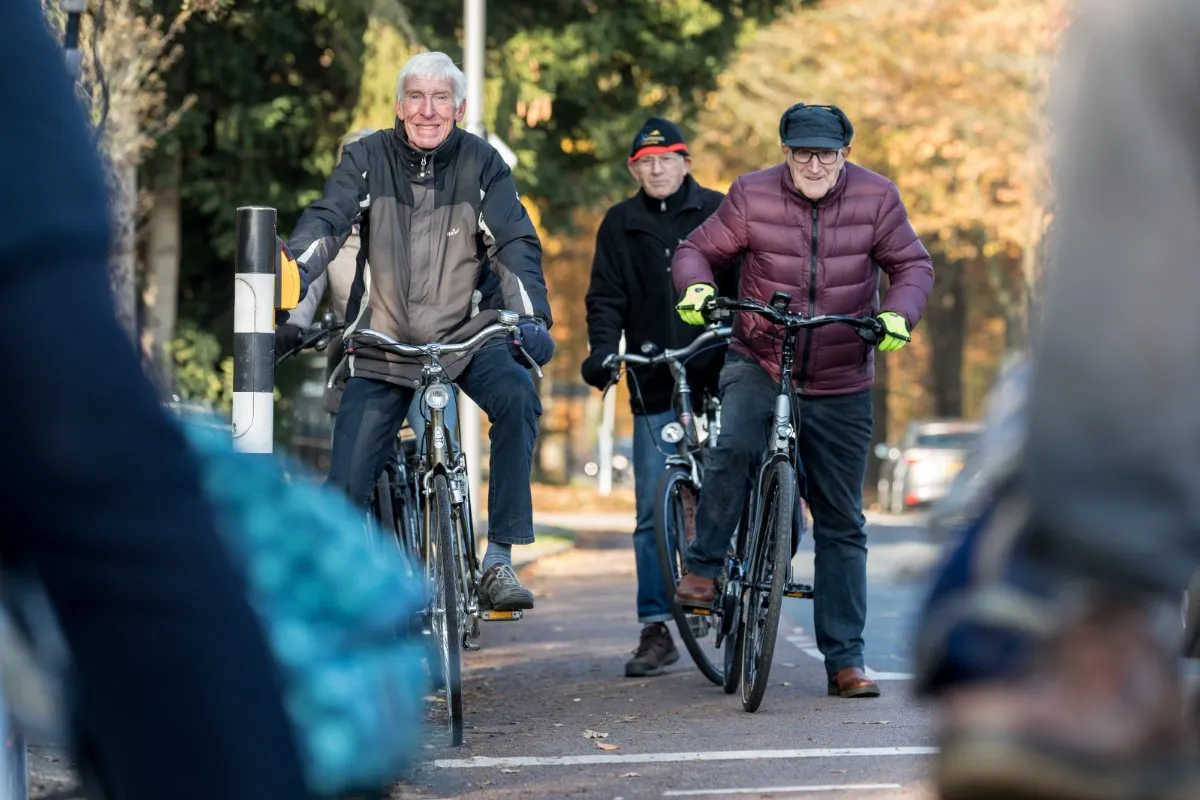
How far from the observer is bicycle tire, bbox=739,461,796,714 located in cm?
716

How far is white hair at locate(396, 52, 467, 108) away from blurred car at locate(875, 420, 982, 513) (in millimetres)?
21262

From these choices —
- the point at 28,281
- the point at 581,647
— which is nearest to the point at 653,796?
the point at 28,281

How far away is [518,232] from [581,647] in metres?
3.45

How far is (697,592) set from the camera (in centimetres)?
777

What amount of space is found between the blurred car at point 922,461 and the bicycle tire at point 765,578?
20743 millimetres

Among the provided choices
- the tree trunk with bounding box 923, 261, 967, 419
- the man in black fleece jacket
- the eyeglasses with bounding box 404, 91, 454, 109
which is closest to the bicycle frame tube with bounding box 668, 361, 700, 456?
the man in black fleece jacket

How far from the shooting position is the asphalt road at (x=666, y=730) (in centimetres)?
559

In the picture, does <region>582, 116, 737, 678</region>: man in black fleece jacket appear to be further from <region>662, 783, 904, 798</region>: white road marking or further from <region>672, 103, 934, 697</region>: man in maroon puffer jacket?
<region>662, 783, 904, 798</region>: white road marking

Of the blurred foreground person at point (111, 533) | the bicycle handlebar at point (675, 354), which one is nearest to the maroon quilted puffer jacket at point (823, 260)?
the bicycle handlebar at point (675, 354)

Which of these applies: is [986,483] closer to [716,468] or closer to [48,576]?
[48,576]

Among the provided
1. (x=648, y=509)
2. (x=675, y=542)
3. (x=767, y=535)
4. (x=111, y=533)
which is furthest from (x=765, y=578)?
(x=111, y=533)

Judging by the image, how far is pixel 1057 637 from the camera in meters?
1.99

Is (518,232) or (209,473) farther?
(518,232)

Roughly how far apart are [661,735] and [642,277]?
3216mm
